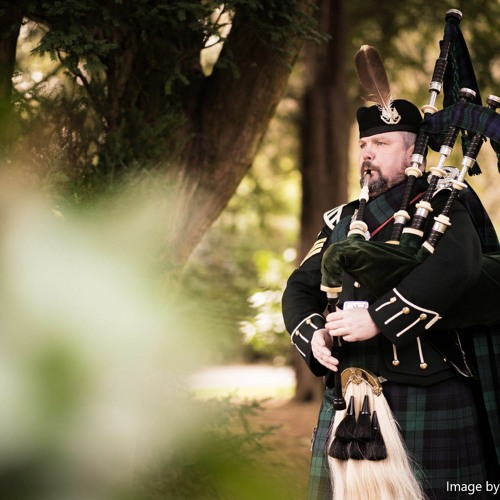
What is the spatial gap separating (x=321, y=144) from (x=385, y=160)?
6.57 meters

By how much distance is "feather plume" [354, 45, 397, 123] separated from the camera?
3219 mm

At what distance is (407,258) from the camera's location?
283cm

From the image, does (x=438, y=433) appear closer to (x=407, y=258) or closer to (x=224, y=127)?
(x=407, y=258)

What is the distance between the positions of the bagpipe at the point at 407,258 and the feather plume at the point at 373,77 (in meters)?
0.18

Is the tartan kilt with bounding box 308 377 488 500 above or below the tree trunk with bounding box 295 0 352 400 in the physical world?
below

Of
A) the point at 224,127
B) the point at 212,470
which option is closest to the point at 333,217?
the point at 224,127

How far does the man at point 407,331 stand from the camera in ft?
9.18

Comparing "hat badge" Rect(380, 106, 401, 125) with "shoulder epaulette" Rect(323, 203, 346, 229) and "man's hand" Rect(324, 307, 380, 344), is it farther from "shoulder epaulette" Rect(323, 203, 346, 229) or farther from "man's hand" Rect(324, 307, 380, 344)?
"man's hand" Rect(324, 307, 380, 344)

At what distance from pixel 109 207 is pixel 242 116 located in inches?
42.4

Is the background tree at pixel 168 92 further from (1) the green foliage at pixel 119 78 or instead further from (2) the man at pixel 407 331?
(2) the man at pixel 407 331

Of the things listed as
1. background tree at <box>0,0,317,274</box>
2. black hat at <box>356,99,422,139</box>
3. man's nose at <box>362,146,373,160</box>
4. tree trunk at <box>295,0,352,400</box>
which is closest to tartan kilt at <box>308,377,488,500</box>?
man's nose at <box>362,146,373,160</box>

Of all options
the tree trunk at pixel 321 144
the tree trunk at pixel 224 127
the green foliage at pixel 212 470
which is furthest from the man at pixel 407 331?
the tree trunk at pixel 321 144

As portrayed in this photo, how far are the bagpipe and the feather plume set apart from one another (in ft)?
0.60

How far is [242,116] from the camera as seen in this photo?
4.98 meters
